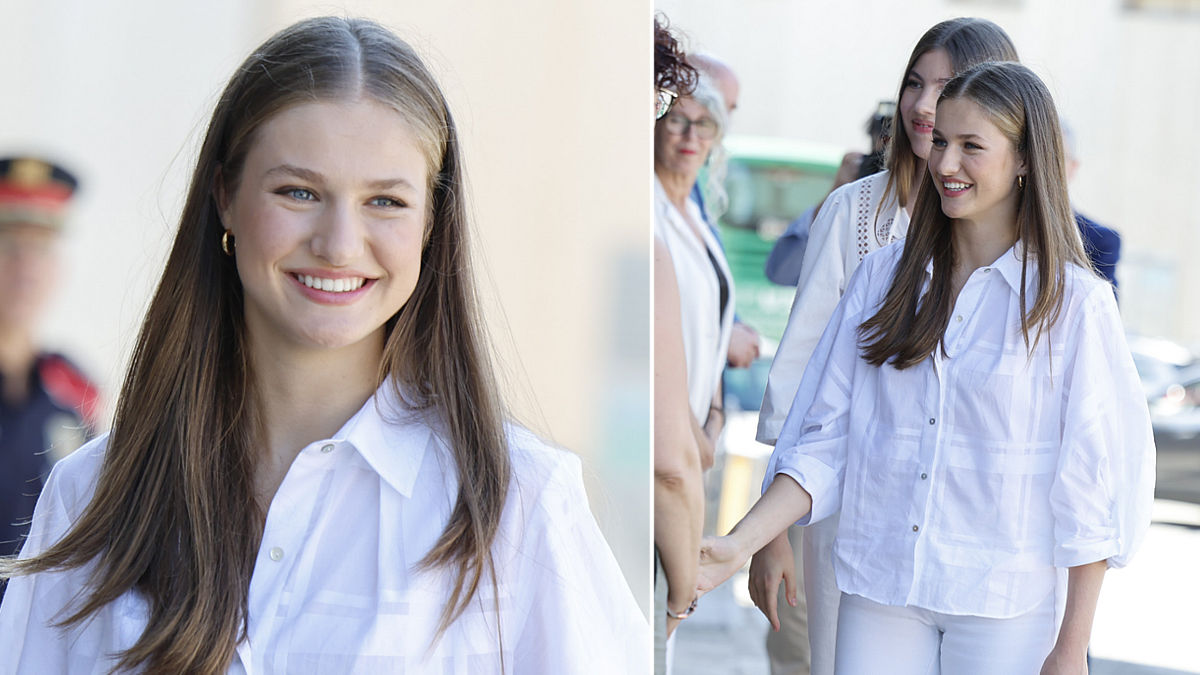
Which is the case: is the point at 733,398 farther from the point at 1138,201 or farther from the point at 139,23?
the point at 1138,201

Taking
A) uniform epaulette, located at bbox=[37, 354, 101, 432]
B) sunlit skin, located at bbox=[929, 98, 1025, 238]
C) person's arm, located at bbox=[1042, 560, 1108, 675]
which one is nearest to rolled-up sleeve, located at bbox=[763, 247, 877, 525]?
sunlit skin, located at bbox=[929, 98, 1025, 238]

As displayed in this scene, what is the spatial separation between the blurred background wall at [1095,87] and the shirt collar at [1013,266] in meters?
1.05

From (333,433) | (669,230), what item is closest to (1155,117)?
(669,230)

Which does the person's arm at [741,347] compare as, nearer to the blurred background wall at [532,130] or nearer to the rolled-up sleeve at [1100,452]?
the blurred background wall at [532,130]

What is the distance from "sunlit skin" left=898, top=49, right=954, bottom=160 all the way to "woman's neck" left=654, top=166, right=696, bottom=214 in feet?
3.02

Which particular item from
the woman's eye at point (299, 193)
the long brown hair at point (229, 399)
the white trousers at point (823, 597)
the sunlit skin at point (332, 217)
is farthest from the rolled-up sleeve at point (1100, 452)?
the woman's eye at point (299, 193)

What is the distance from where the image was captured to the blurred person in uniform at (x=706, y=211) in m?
3.18

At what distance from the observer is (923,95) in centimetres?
206

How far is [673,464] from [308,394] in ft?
3.41

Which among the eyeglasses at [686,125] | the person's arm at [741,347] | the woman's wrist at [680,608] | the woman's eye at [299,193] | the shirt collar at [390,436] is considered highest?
the eyeglasses at [686,125]

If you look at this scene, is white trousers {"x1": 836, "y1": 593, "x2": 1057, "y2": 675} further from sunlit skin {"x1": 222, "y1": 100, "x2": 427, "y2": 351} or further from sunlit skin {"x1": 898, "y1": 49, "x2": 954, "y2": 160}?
sunlit skin {"x1": 222, "y1": 100, "x2": 427, "y2": 351}

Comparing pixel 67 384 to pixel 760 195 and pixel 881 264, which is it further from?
pixel 760 195

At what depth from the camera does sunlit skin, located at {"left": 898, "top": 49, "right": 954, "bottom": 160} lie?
2.04m

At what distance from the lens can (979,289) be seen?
188cm
